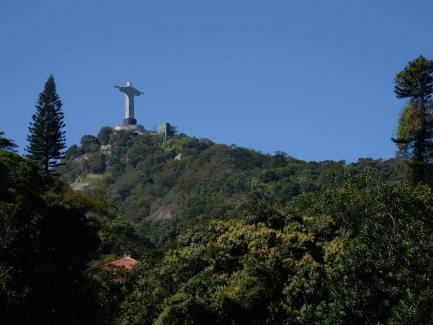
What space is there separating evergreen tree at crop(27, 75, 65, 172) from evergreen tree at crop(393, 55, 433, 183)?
80.7ft

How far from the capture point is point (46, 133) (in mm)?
52531

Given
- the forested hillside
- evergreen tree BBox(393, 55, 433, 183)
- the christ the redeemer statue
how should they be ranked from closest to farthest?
evergreen tree BBox(393, 55, 433, 183)
the forested hillside
the christ the redeemer statue

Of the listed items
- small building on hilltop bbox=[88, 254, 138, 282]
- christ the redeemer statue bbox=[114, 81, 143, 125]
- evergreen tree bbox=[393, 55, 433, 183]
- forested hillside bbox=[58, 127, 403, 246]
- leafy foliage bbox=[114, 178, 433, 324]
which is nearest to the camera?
leafy foliage bbox=[114, 178, 433, 324]

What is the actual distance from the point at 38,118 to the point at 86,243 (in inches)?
980

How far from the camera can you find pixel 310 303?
2233 cm

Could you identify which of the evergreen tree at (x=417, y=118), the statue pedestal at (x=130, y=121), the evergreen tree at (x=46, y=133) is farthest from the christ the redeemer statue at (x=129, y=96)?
the evergreen tree at (x=417, y=118)

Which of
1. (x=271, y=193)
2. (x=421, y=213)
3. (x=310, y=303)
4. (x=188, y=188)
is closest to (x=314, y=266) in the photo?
(x=310, y=303)

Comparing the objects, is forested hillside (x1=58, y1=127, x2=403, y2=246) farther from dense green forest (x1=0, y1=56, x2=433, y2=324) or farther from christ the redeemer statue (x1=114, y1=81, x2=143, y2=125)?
dense green forest (x1=0, y1=56, x2=433, y2=324)

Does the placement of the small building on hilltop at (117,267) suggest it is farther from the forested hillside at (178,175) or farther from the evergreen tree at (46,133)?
the forested hillside at (178,175)


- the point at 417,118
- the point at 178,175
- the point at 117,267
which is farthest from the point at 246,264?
the point at 178,175

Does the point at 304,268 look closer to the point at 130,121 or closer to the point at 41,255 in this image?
the point at 41,255

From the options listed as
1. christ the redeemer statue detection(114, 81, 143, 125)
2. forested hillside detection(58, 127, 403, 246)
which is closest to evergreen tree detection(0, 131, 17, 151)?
forested hillside detection(58, 127, 403, 246)

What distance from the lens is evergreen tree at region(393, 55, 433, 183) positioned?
39.3 meters

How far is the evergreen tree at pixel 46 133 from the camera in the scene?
172ft
